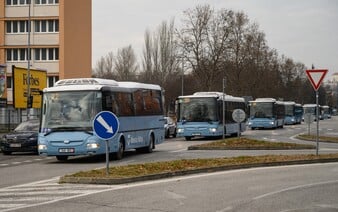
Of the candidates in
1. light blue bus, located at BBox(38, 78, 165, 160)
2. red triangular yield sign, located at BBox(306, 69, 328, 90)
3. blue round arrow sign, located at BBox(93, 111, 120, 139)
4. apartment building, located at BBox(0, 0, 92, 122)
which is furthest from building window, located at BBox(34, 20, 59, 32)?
blue round arrow sign, located at BBox(93, 111, 120, 139)

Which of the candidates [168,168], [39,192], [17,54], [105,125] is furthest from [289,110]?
[39,192]

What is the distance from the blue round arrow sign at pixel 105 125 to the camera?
15156 mm

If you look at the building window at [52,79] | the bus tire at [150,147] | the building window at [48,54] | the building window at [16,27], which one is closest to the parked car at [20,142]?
the bus tire at [150,147]

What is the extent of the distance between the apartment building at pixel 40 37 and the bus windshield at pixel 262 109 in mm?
25434

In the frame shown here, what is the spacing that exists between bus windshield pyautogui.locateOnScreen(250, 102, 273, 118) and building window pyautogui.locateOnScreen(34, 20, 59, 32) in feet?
92.1

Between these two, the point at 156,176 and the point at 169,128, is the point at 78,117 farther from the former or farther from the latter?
the point at 169,128

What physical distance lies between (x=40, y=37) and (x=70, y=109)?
55.1m

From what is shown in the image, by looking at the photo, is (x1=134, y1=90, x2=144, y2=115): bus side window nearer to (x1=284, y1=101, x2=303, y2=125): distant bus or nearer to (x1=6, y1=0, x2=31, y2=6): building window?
(x1=284, y1=101, x2=303, y2=125): distant bus

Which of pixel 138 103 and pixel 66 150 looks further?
pixel 138 103

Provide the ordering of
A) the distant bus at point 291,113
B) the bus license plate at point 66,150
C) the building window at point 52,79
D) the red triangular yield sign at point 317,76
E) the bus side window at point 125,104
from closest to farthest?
1. the bus license plate at point 66,150
2. the red triangular yield sign at point 317,76
3. the bus side window at point 125,104
4. the building window at point 52,79
5. the distant bus at point 291,113

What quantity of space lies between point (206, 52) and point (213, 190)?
192 ft

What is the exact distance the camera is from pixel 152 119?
87.2 feet

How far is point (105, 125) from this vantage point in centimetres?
1520

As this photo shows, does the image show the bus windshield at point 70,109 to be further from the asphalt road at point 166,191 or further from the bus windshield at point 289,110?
the bus windshield at point 289,110
